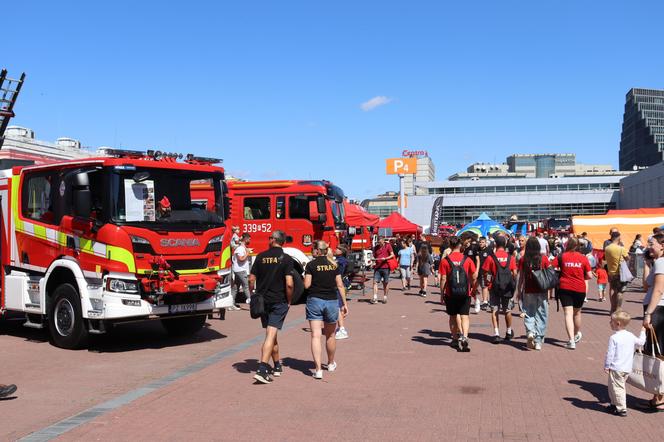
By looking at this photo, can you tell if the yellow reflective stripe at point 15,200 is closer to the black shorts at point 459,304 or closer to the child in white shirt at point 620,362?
the black shorts at point 459,304

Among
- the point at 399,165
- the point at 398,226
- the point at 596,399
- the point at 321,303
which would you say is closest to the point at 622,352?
the point at 596,399

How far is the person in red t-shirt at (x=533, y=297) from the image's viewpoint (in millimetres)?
10258

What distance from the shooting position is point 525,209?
374ft

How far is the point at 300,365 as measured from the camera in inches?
361

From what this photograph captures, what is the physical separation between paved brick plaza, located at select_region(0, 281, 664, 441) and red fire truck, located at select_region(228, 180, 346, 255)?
5919 mm

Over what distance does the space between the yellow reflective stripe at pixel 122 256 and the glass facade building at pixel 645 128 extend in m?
187

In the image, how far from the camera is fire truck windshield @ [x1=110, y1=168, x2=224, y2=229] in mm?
10047

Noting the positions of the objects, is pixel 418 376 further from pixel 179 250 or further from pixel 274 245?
pixel 179 250

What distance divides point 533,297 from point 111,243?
258 inches

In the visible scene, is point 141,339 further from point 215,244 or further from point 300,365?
point 300,365

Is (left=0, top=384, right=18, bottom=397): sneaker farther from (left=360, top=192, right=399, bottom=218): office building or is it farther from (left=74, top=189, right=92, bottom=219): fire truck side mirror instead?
(left=360, top=192, right=399, bottom=218): office building

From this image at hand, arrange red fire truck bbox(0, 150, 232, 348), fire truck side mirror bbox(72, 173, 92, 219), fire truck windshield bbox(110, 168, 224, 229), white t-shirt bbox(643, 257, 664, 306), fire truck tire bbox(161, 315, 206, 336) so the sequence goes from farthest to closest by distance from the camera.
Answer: fire truck tire bbox(161, 315, 206, 336)
fire truck windshield bbox(110, 168, 224, 229)
red fire truck bbox(0, 150, 232, 348)
fire truck side mirror bbox(72, 173, 92, 219)
white t-shirt bbox(643, 257, 664, 306)

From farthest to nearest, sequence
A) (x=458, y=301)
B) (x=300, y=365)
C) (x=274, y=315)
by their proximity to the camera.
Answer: (x=458, y=301) < (x=300, y=365) < (x=274, y=315)

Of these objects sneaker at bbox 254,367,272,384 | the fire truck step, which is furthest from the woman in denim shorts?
the fire truck step
